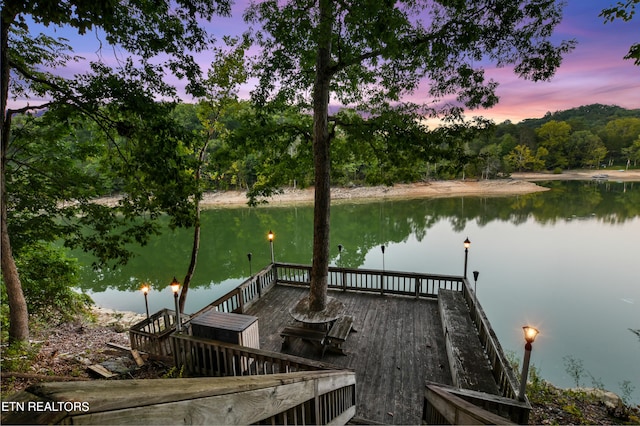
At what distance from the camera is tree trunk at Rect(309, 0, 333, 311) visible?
19.5 feet

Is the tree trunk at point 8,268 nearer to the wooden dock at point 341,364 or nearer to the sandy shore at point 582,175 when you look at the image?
Result: the wooden dock at point 341,364

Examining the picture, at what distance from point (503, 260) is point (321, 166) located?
16271mm

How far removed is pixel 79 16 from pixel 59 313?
30.6 ft

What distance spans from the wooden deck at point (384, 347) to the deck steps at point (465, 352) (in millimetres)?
531

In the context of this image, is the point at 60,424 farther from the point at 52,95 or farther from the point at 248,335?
the point at 52,95

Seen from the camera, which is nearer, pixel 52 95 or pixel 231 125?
pixel 52 95

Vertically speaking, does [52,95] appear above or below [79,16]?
below

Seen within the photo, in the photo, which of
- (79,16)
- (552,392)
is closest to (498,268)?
(552,392)

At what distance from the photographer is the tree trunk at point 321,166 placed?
5938 millimetres

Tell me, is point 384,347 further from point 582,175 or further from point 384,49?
point 582,175

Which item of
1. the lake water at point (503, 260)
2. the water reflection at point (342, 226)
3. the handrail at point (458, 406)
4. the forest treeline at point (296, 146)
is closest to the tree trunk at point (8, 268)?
the forest treeline at point (296, 146)

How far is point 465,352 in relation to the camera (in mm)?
5070

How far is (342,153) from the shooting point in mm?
8219

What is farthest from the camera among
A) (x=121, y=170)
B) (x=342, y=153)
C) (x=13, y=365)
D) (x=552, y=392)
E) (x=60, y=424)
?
(x=342, y=153)
